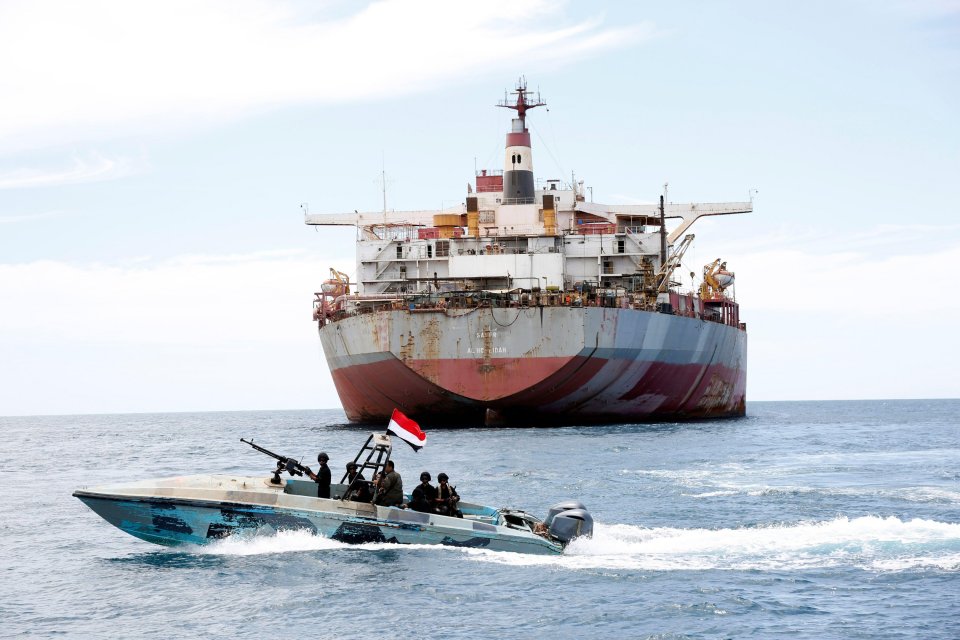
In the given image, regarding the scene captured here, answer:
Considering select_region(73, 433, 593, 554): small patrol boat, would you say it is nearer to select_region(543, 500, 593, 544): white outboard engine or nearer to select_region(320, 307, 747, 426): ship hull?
select_region(543, 500, 593, 544): white outboard engine

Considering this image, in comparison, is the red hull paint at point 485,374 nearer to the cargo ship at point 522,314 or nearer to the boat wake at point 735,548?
the cargo ship at point 522,314

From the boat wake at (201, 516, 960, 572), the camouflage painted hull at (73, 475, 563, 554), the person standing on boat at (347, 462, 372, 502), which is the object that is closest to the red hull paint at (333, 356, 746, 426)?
the boat wake at (201, 516, 960, 572)

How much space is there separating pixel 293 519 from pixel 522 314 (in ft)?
95.6

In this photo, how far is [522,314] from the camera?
4759 cm

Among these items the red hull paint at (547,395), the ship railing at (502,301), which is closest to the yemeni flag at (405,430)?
the red hull paint at (547,395)

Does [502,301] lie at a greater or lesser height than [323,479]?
greater

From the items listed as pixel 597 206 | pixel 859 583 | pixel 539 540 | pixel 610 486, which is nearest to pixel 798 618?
pixel 859 583

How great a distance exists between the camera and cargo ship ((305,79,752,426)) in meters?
47.9

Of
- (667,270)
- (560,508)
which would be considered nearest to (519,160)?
(667,270)

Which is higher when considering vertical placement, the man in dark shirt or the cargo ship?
the cargo ship

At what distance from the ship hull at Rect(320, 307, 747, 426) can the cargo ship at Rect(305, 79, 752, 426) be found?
63 millimetres

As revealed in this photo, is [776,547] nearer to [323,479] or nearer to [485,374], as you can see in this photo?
[323,479]

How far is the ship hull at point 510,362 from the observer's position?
156ft

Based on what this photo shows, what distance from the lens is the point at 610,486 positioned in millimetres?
29578
